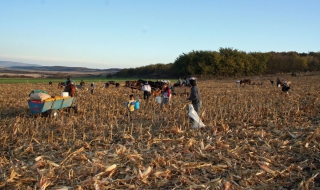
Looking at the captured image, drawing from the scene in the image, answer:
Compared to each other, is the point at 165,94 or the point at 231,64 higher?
the point at 231,64

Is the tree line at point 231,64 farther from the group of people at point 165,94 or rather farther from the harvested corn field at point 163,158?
the harvested corn field at point 163,158

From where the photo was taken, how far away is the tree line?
62.4 metres

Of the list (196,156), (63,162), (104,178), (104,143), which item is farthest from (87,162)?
(196,156)

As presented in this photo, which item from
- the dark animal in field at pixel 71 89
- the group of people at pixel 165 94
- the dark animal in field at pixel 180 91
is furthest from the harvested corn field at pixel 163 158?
the dark animal in field at pixel 180 91

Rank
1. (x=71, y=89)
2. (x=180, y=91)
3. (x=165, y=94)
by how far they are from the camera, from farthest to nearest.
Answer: (x=180, y=91)
(x=165, y=94)
(x=71, y=89)

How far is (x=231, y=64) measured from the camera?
63.2 meters

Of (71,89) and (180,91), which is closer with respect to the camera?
(71,89)

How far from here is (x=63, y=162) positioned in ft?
20.3

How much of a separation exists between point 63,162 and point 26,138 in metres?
2.64

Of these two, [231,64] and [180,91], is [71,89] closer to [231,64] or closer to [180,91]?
[180,91]

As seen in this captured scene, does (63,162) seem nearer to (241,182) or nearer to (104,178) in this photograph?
(104,178)

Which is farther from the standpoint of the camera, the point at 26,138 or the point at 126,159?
the point at 26,138

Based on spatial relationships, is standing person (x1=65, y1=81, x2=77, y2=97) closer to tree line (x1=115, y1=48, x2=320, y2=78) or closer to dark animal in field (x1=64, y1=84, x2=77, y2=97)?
dark animal in field (x1=64, y1=84, x2=77, y2=97)

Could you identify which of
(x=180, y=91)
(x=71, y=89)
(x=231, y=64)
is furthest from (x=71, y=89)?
(x=231, y=64)
